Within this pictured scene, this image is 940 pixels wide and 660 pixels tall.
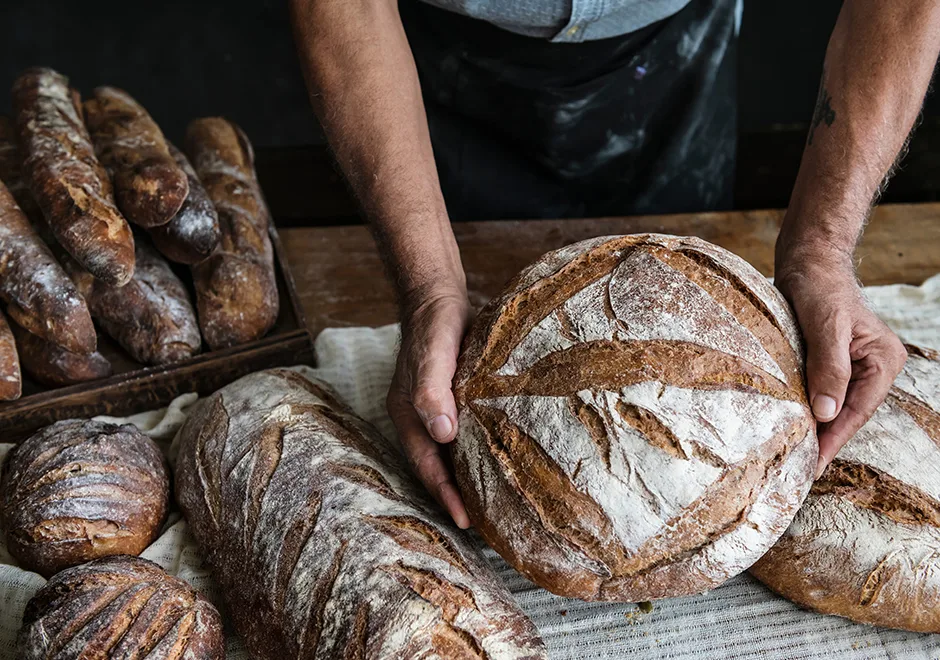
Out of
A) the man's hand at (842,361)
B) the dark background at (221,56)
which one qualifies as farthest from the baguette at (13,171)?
the man's hand at (842,361)

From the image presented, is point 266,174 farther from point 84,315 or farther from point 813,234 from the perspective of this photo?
point 813,234

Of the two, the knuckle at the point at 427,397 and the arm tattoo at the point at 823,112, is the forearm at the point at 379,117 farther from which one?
the arm tattoo at the point at 823,112

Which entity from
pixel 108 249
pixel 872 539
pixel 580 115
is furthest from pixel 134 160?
pixel 872 539

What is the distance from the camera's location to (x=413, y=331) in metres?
1.64

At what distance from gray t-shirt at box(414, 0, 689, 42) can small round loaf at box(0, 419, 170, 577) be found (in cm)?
124

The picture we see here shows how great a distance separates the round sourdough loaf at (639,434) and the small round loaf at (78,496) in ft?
2.15

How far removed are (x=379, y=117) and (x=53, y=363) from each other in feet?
3.05

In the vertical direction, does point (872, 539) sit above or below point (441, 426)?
below

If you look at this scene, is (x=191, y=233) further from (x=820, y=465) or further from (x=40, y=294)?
(x=820, y=465)

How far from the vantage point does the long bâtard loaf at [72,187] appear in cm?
188

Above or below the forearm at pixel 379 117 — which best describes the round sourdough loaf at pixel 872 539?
below

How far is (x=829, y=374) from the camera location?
1.43 meters

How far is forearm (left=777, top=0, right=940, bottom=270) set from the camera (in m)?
1.69

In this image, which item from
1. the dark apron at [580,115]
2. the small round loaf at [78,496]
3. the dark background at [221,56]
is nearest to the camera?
the small round loaf at [78,496]
